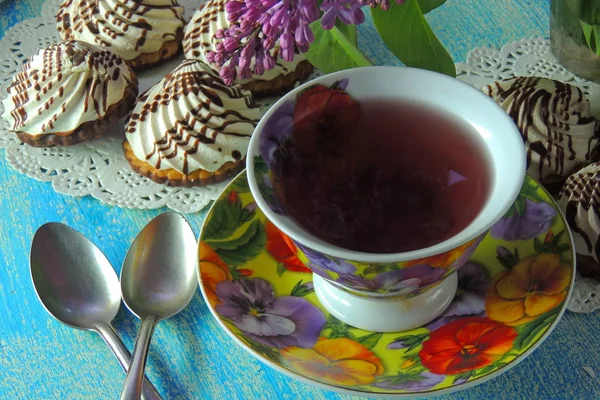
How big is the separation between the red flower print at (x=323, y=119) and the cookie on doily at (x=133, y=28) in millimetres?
429

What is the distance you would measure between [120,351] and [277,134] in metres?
0.30

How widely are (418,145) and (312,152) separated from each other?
111 mm

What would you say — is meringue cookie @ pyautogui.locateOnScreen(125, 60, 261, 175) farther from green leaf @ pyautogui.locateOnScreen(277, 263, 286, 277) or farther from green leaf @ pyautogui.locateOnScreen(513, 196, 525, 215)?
green leaf @ pyautogui.locateOnScreen(513, 196, 525, 215)

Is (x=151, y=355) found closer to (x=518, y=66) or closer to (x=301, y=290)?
(x=301, y=290)

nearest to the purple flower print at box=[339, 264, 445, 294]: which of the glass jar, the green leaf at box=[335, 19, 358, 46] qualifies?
the green leaf at box=[335, 19, 358, 46]

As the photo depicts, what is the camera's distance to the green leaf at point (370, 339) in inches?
29.5

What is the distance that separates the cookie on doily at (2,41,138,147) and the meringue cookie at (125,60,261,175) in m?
0.05

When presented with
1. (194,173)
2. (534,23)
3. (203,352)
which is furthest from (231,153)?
(534,23)

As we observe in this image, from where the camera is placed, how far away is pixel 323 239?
70 cm

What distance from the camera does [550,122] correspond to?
3.02 feet

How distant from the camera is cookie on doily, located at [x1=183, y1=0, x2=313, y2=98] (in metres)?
1.07

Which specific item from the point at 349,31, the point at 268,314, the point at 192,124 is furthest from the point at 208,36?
the point at 268,314

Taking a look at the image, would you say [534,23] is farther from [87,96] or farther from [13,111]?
[13,111]

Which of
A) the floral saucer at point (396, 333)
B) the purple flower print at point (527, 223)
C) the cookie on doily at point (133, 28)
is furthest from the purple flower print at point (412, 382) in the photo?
the cookie on doily at point (133, 28)
